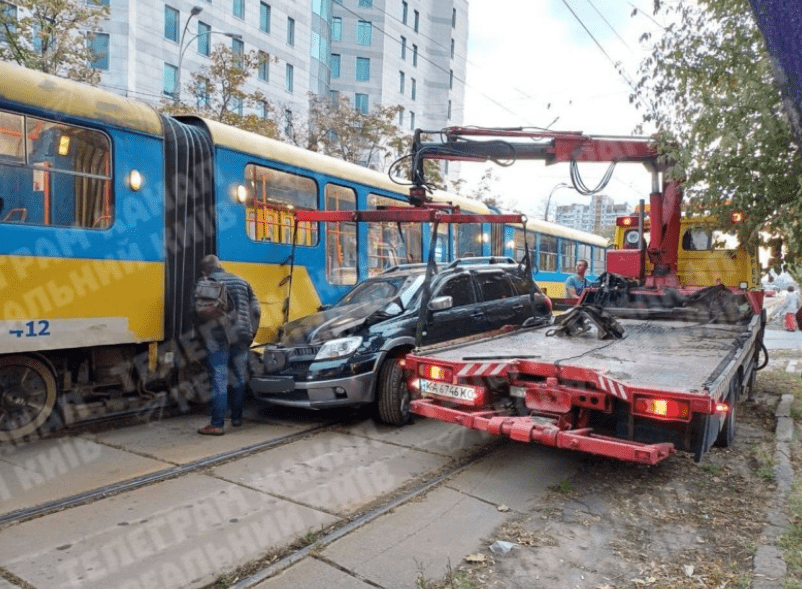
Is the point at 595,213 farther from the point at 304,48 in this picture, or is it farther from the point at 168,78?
the point at 168,78

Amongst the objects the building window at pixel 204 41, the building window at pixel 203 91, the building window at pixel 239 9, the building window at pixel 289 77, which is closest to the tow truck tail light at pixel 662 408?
the building window at pixel 203 91

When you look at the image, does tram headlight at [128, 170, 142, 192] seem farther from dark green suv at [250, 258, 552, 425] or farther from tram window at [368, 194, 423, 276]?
tram window at [368, 194, 423, 276]

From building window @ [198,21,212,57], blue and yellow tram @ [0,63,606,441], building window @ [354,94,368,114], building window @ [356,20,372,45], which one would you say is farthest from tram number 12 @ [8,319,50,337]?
building window @ [356,20,372,45]

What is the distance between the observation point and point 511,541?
13.1ft

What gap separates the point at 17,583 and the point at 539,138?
770 centimetres

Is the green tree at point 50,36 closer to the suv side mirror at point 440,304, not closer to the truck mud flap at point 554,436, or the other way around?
the suv side mirror at point 440,304

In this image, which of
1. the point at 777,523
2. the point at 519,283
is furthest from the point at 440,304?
the point at 777,523

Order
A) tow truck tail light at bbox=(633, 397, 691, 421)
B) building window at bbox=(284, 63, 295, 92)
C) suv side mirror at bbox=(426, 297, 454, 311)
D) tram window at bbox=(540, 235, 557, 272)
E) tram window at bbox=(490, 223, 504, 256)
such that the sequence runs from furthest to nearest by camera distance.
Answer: building window at bbox=(284, 63, 295, 92) → tram window at bbox=(540, 235, 557, 272) → tram window at bbox=(490, 223, 504, 256) → suv side mirror at bbox=(426, 297, 454, 311) → tow truck tail light at bbox=(633, 397, 691, 421)

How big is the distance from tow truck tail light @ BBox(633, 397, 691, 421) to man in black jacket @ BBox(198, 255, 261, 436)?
396 cm

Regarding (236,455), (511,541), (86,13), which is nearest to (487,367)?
(511,541)

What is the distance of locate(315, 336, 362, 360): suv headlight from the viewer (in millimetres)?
6480

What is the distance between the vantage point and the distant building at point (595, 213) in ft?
214

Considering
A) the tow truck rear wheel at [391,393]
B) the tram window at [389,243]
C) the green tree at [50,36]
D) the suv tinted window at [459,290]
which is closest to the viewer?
the tow truck rear wheel at [391,393]

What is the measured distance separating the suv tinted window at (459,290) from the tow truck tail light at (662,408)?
3330 millimetres
